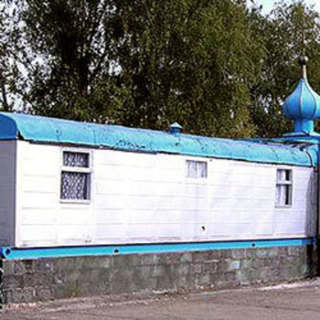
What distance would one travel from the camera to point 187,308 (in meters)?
14.6

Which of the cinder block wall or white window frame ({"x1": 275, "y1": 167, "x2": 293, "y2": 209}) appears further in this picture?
white window frame ({"x1": 275, "y1": 167, "x2": 293, "y2": 209})

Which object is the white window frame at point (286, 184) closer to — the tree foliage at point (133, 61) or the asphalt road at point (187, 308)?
the asphalt road at point (187, 308)

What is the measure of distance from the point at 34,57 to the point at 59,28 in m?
1.59

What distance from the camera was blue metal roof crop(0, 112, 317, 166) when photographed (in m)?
14.2

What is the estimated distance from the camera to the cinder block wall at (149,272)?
14016 mm

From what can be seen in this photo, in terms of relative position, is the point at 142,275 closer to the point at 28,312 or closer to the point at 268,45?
the point at 28,312

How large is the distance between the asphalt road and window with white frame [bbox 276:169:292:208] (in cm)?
313

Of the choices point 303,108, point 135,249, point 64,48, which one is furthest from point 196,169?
point 64,48

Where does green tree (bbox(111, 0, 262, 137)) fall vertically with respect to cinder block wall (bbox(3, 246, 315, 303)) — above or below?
above

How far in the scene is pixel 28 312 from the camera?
1335 cm

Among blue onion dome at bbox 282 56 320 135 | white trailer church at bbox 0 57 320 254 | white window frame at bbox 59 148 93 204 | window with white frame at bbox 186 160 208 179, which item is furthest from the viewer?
blue onion dome at bbox 282 56 320 135

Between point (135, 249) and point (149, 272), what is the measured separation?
1.75ft

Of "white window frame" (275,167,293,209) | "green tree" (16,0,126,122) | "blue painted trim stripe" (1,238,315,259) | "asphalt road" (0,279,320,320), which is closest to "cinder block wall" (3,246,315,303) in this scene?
"blue painted trim stripe" (1,238,315,259)

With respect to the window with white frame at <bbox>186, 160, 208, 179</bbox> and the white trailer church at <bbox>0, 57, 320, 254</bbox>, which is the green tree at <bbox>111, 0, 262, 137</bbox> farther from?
the window with white frame at <bbox>186, 160, 208, 179</bbox>
